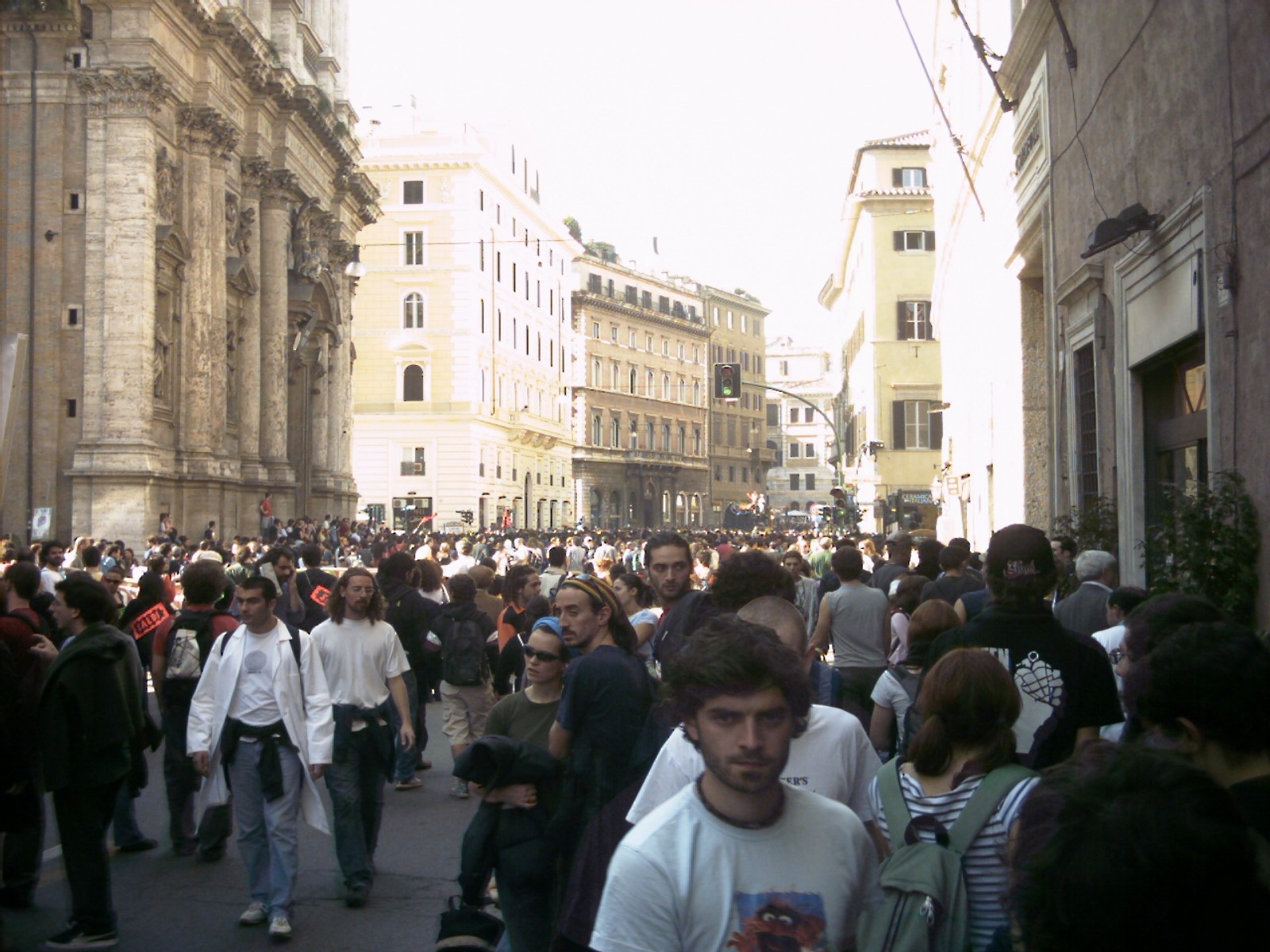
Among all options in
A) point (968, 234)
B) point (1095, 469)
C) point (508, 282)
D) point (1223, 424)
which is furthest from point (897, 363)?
point (1223, 424)

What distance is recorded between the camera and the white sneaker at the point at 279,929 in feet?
21.0

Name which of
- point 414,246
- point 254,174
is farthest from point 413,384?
point 254,174

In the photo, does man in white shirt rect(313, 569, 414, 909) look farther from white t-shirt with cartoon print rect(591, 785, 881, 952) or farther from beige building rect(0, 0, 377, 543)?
beige building rect(0, 0, 377, 543)

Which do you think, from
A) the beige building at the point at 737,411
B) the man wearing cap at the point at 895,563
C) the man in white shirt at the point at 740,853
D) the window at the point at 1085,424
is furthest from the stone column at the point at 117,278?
the beige building at the point at 737,411

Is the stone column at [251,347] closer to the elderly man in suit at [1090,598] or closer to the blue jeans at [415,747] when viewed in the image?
the blue jeans at [415,747]

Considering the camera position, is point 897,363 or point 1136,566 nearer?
point 1136,566

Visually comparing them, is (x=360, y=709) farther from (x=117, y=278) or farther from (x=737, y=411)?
(x=737, y=411)

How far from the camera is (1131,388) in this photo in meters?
12.2

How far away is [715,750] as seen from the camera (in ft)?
8.90

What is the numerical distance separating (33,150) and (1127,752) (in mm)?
29920

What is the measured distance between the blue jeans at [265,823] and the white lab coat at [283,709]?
0.30 ft

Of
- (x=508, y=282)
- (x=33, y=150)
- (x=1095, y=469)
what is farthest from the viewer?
(x=508, y=282)

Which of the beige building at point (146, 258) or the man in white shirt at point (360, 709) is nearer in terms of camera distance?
the man in white shirt at point (360, 709)

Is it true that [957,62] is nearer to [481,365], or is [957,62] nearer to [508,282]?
[481,365]
